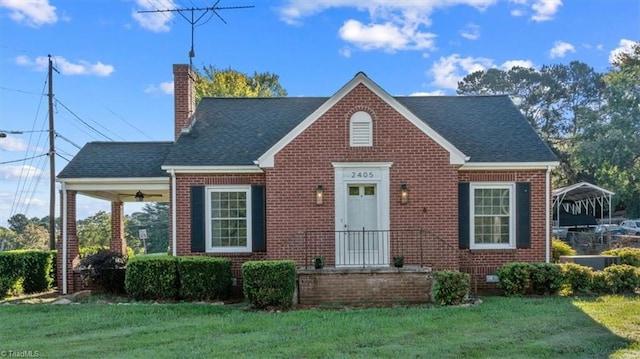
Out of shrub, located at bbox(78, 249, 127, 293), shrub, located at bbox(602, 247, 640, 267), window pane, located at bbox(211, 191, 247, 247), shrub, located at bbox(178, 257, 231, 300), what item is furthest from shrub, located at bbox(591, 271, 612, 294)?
shrub, located at bbox(78, 249, 127, 293)

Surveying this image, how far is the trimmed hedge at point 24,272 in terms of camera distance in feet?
37.3

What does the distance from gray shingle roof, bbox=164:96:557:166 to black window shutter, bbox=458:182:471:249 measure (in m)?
0.76

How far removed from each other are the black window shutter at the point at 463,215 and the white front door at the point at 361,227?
2.00m

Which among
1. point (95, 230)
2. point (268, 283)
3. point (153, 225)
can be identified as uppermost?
point (268, 283)

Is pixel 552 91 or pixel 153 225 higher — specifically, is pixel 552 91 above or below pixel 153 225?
above

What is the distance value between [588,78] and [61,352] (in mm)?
50544

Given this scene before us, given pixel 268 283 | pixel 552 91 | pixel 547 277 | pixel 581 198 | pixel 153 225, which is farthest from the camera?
pixel 552 91

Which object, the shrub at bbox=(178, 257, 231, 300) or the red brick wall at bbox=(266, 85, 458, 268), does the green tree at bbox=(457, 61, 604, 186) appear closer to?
the red brick wall at bbox=(266, 85, 458, 268)

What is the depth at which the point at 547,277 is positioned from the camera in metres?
10.0

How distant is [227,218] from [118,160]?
11.8ft

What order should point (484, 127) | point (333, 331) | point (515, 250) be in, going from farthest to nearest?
point (484, 127)
point (515, 250)
point (333, 331)

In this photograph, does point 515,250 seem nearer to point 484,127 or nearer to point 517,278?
point 517,278

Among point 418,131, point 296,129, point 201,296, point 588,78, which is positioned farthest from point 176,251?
point 588,78

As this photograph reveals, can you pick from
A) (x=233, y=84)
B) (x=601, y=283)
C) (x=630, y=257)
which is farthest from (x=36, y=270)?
(x=233, y=84)
